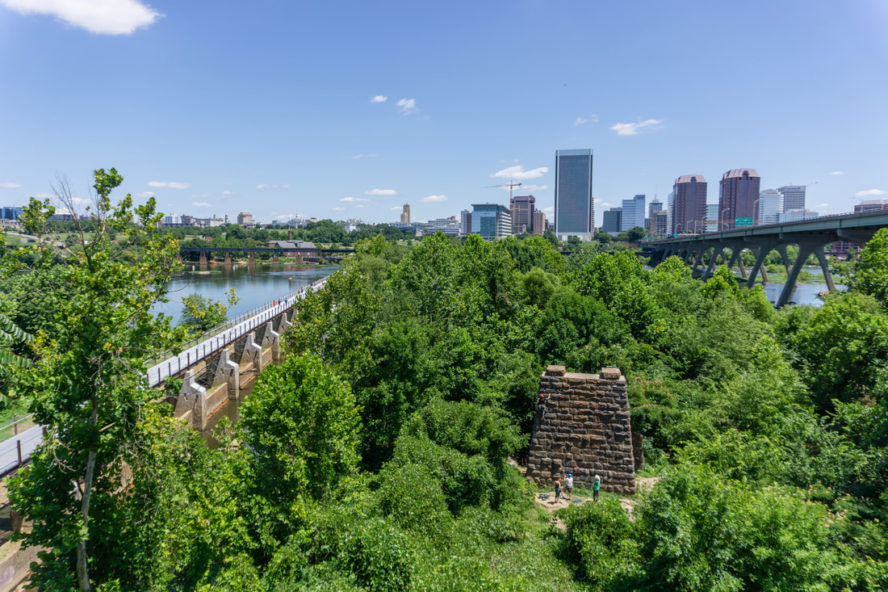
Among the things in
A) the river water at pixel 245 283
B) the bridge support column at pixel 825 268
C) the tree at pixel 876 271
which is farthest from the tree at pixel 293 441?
the river water at pixel 245 283

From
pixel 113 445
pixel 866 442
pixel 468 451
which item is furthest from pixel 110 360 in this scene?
pixel 866 442

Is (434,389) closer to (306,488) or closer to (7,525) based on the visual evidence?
(306,488)

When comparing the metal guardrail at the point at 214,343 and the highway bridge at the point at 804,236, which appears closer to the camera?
the metal guardrail at the point at 214,343

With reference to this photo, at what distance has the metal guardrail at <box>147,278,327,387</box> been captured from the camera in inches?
1167

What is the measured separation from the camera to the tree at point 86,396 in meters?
7.41

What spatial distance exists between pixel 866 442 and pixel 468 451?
11.9m

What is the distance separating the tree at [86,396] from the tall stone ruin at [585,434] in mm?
13863

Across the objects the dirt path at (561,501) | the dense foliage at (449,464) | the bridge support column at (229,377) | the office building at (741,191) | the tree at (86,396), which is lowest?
the bridge support column at (229,377)

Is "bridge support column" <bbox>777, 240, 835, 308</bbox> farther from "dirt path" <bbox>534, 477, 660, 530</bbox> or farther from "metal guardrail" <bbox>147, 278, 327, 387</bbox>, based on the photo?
"metal guardrail" <bbox>147, 278, 327, 387</bbox>

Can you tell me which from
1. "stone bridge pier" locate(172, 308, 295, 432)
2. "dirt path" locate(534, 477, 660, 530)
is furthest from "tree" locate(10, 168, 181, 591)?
"stone bridge pier" locate(172, 308, 295, 432)

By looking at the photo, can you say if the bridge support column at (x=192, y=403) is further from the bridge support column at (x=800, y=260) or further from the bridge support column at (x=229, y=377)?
the bridge support column at (x=800, y=260)

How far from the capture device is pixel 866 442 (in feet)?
43.0

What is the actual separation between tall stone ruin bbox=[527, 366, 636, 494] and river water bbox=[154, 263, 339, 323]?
52.0 meters

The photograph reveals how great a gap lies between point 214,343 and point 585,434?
105 ft
